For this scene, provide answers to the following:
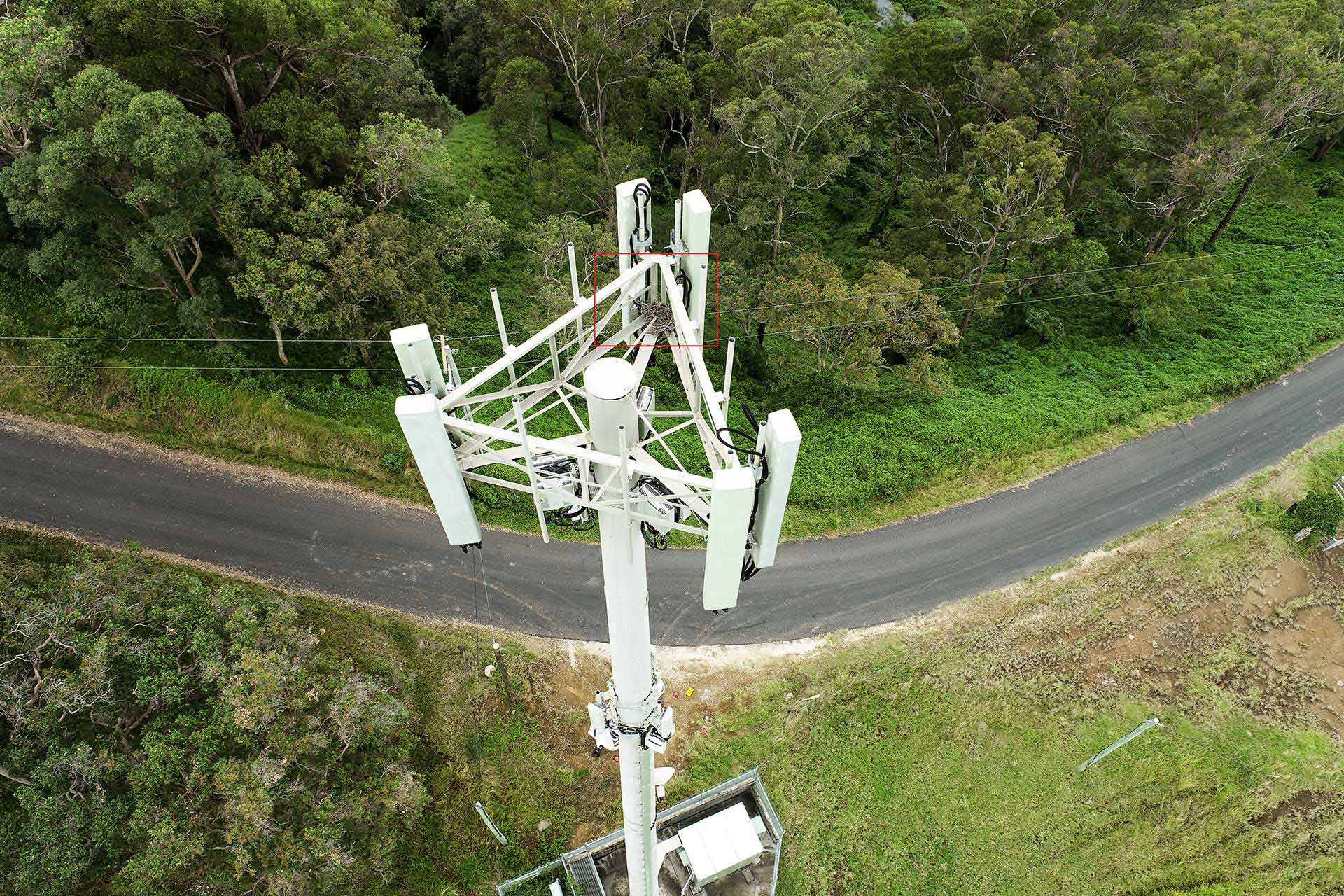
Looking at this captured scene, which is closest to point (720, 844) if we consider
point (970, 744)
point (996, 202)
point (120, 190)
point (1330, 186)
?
point (970, 744)

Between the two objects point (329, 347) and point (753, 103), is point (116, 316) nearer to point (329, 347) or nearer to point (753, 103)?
point (329, 347)

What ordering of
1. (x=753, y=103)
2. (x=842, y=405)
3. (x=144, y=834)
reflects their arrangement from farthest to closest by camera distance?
(x=842, y=405) → (x=753, y=103) → (x=144, y=834)

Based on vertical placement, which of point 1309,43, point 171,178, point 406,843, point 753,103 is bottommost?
point 406,843

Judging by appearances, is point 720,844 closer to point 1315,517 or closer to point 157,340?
point 1315,517

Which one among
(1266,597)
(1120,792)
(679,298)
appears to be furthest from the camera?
(1266,597)

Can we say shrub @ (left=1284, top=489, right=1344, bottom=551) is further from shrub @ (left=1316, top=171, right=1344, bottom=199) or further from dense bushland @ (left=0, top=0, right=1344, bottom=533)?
shrub @ (left=1316, top=171, right=1344, bottom=199)

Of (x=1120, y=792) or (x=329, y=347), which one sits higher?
(x=329, y=347)

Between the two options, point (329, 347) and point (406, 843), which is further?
point (329, 347)

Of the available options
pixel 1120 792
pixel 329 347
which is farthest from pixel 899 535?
pixel 329 347
